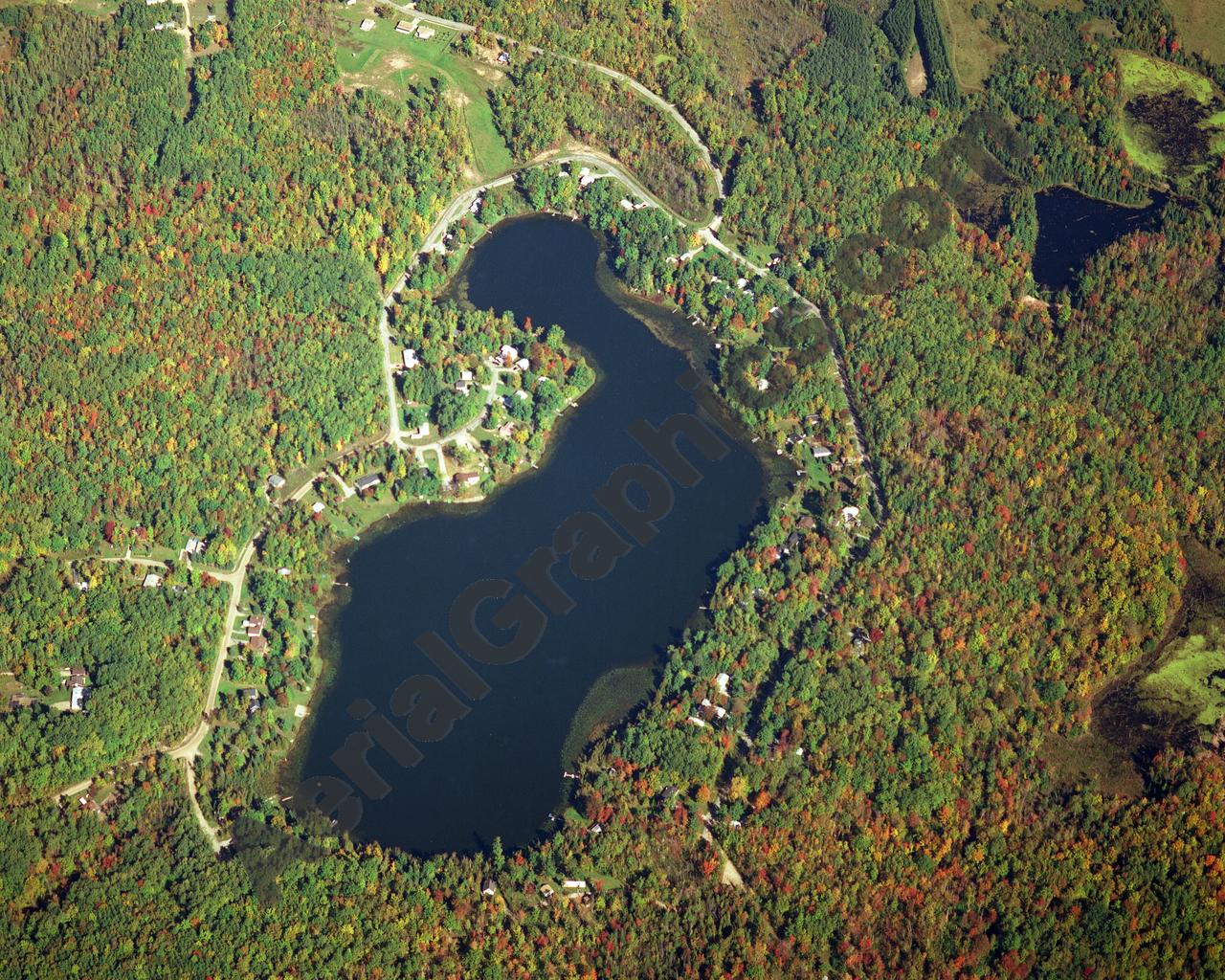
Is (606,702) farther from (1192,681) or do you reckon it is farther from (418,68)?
(418,68)

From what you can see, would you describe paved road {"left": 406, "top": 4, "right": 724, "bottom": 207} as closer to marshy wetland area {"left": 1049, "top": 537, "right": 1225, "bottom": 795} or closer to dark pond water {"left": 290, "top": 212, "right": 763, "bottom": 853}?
dark pond water {"left": 290, "top": 212, "right": 763, "bottom": 853}

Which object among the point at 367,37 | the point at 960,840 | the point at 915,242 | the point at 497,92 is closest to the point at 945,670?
the point at 960,840

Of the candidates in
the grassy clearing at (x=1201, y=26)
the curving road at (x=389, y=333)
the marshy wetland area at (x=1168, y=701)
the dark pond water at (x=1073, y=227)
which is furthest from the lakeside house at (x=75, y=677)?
the grassy clearing at (x=1201, y=26)

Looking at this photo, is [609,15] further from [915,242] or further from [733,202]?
[915,242]

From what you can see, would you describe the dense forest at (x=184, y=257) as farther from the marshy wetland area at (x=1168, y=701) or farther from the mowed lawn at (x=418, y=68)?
the marshy wetland area at (x=1168, y=701)

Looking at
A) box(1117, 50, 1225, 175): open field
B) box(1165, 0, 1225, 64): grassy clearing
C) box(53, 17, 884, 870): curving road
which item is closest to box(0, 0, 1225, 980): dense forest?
box(53, 17, 884, 870): curving road
